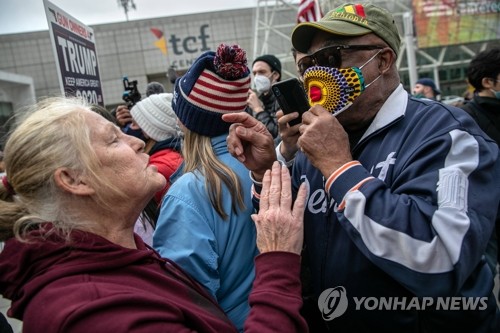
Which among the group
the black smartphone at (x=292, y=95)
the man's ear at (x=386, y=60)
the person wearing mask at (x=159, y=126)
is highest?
the man's ear at (x=386, y=60)

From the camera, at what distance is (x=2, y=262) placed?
1226mm

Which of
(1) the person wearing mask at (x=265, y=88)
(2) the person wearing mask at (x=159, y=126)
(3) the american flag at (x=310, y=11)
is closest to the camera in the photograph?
(2) the person wearing mask at (x=159, y=126)

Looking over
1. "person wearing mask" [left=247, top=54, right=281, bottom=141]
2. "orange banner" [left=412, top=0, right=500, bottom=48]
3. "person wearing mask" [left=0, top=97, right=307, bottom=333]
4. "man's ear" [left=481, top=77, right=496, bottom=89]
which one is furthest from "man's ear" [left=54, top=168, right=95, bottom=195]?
"orange banner" [left=412, top=0, right=500, bottom=48]

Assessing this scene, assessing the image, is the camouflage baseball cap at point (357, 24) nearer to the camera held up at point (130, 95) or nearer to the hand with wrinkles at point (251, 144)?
the hand with wrinkles at point (251, 144)

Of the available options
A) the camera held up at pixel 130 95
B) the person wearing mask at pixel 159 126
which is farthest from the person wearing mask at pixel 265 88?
the camera held up at pixel 130 95

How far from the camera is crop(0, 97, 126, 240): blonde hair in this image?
1.32 m

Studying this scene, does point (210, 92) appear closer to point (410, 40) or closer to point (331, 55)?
point (331, 55)

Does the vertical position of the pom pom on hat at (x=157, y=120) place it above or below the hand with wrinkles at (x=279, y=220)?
above

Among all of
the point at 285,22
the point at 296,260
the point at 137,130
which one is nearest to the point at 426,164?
the point at 296,260

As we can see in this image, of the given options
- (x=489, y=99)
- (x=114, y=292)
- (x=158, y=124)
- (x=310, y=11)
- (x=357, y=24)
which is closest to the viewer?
(x=114, y=292)

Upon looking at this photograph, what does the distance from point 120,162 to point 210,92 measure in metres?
0.63

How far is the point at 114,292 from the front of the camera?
1105 millimetres

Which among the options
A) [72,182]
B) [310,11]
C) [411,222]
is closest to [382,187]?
[411,222]

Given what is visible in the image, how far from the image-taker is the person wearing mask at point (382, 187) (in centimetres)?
127
